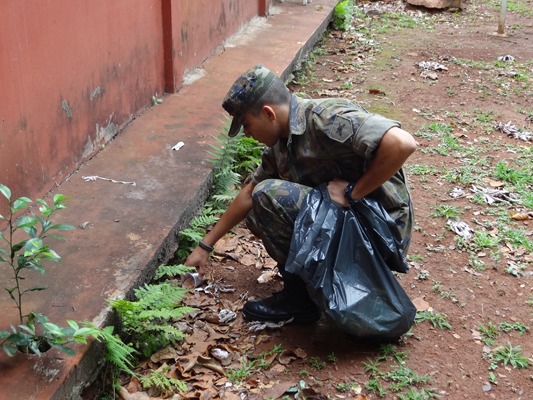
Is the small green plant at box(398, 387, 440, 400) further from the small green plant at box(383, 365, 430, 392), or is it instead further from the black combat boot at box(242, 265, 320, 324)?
the black combat boot at box(242, 265, 320, 324)

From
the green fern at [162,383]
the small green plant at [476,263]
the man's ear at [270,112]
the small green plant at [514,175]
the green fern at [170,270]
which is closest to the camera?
the green fern at [162,383]

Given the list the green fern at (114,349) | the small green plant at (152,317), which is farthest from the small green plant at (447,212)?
the green fern at (114,349)

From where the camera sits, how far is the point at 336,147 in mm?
3217

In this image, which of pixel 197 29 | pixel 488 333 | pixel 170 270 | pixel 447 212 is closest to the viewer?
pixel 170 270

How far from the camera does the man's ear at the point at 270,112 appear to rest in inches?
127

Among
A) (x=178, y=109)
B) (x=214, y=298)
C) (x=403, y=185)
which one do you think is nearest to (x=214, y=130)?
(x=178, y=109)

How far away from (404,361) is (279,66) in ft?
14.2

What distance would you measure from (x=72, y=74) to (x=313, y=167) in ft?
5.79

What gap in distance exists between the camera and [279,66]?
276 inches

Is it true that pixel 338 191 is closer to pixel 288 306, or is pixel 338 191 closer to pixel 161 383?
pixel 288 306

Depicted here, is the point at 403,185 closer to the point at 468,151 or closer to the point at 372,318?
the point at 372,318

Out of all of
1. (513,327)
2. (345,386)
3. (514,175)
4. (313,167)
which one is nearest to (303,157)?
(313,167)

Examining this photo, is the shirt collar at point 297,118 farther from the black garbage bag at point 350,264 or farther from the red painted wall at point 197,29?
the red painted wall at point 197,29

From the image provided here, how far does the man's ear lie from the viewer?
3227mm
